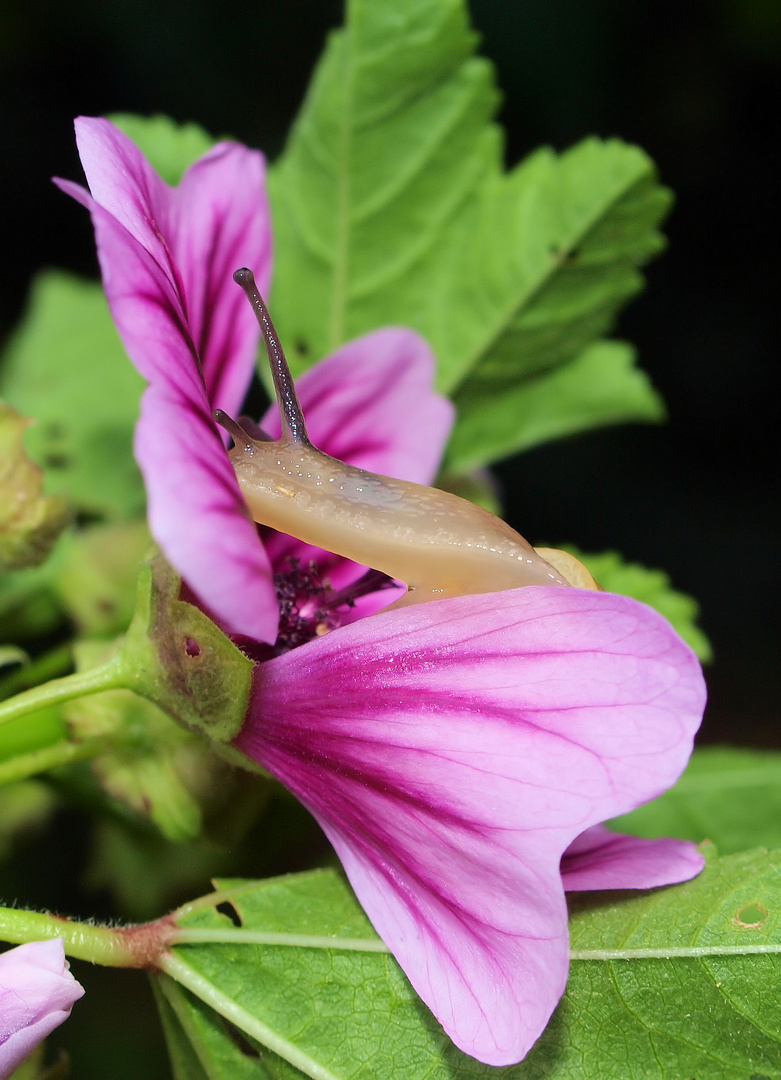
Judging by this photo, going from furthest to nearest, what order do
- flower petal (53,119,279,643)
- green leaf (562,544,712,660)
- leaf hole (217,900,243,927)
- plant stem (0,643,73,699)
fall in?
green leaf (562,544,712,660)
plant stem (0,643,73,699)
leaf hole (217,900,243,927)
flower petal (53,119,279,643)

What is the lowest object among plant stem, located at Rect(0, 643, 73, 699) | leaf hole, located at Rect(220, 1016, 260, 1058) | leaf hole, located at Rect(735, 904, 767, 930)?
leaf hole, located at Rect(220, 1016, 260, 1058)

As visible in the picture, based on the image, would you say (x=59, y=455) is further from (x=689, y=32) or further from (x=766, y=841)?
(x=689, y=32)

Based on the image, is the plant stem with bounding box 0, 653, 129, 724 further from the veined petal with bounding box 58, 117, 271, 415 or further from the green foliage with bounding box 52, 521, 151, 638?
the green foliage with bounding box 52, 521, 151, 638

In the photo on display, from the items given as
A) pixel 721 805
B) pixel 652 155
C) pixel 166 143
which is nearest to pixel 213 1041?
pixel 721 805

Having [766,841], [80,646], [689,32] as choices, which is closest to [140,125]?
[80,646]

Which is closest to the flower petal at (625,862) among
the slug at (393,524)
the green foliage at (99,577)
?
the slug at (393,524)

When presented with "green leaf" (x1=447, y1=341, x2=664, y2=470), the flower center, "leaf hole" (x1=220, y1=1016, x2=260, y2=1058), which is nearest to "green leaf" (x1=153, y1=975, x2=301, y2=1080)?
"leaf hole" (x1=220, y1=1016, x2=260, y2=1058)

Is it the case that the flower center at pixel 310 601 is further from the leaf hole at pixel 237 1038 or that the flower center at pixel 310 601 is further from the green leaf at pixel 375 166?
the green leaf at pixel 375 166
